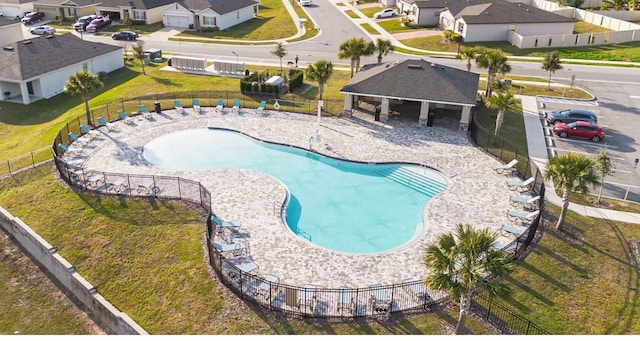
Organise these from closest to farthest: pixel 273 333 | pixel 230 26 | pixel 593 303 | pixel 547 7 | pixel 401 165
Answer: pixel 273 333 < pixel 593 303 < pixel 401 165 < pixel 230 26 < pixel 547 7

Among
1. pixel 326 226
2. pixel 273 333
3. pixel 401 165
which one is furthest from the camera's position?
pixel 401 165

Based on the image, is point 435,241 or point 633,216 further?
point 633,216

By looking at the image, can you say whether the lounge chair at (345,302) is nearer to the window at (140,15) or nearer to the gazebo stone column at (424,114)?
the gazebo stone column at (424,114)

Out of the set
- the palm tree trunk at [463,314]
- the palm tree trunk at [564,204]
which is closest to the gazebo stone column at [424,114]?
the palm tree trunk at [564,204]

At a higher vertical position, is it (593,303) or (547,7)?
(547,7)

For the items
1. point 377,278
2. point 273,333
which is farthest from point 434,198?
point 273,333

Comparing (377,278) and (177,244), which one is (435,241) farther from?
(177,244)

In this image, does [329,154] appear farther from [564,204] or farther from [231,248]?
[564,204]
